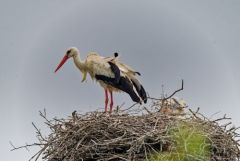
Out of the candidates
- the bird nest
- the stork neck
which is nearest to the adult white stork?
the stork neck

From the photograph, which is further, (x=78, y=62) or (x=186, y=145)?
(x=78, y=62)

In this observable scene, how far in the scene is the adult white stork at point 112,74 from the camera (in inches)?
281

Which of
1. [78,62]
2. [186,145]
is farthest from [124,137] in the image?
[78,62]

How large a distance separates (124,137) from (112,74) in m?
1.69

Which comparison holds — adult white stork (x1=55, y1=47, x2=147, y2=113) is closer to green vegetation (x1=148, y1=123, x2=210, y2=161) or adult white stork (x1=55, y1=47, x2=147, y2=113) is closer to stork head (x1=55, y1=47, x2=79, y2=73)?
stork head (x1=55, y1=47, x2=79, y2=73)

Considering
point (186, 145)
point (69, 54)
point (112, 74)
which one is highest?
point (69, 54)

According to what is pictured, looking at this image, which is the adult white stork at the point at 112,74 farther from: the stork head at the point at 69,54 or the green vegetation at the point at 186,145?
the green vegetation at the point at 186,145

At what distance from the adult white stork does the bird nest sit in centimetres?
99

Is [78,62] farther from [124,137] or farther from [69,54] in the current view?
[124,137]

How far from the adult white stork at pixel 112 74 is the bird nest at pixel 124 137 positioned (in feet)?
3.26

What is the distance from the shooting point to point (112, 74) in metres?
7.23

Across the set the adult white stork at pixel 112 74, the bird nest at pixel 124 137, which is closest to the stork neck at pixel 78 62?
the adult white stork at pixel 112 74

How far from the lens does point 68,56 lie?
790 centimetres

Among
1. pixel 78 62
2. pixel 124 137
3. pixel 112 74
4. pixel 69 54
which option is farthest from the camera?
pixel 69 54
